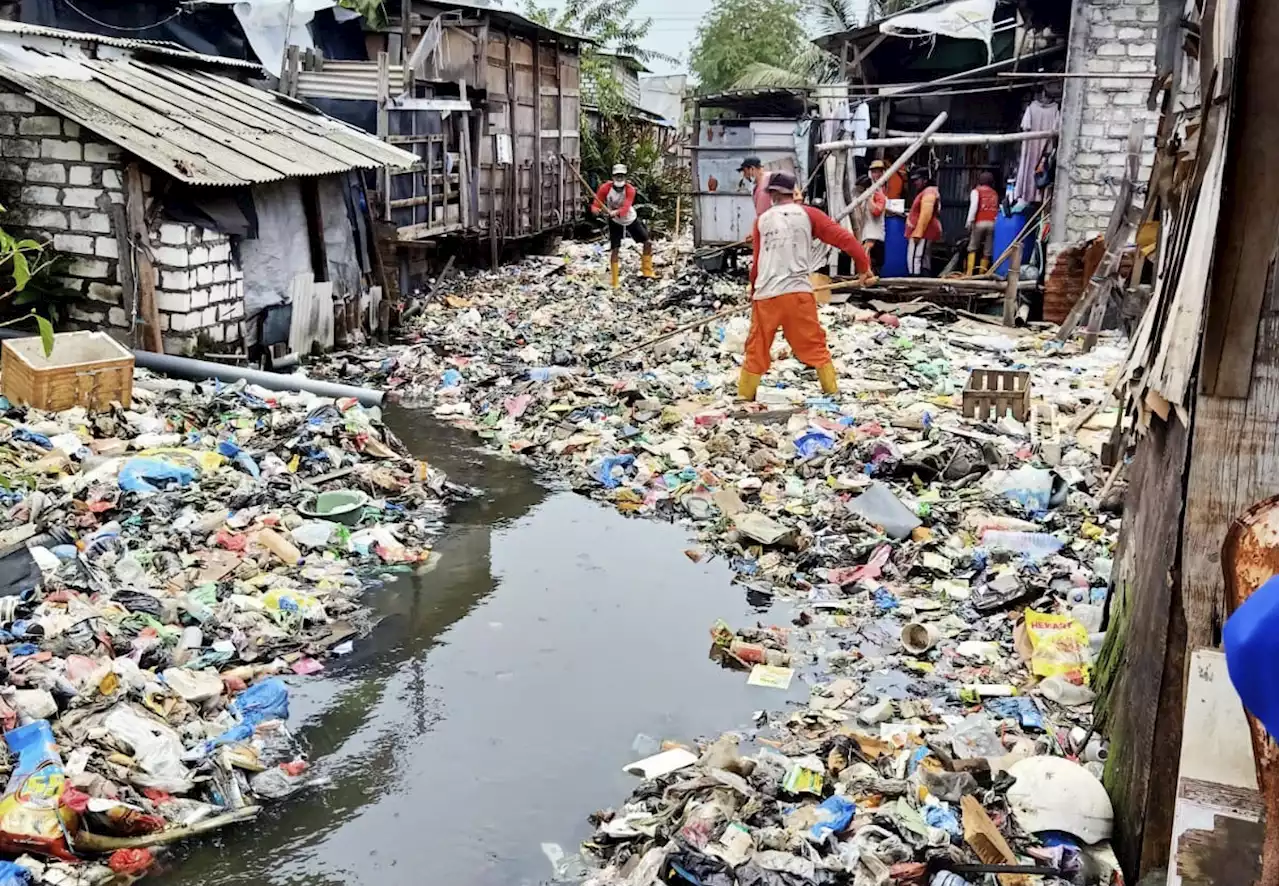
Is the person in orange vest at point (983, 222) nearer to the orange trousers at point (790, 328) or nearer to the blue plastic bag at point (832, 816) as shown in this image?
the orange trousers at point (790, 328)

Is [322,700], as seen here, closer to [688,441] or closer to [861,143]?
[688,441]

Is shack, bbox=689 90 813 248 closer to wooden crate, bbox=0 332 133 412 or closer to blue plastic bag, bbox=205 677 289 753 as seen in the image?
wooden crate, bbox=0 332 133 412

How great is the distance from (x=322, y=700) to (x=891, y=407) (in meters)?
5.14

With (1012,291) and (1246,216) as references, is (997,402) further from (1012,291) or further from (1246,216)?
(1246,216)

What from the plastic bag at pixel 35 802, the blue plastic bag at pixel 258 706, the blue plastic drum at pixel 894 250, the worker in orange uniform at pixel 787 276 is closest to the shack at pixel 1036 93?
the blue plastic drum at pixel 894 250

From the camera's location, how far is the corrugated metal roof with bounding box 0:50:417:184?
8461mm

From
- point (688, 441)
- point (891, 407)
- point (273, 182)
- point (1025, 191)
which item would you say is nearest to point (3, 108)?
point (273, 182)

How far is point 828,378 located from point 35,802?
6241 millimetres

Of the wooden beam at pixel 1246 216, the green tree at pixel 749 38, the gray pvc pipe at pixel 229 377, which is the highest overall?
the green tree at pixel 749 38

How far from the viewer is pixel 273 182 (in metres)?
10.4

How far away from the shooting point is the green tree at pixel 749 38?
31516 mm

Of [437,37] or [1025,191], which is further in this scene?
[437,37]

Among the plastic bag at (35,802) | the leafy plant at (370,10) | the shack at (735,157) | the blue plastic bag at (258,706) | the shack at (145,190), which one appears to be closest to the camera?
the plastic bag at (35,802)

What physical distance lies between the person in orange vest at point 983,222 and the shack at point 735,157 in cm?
263
